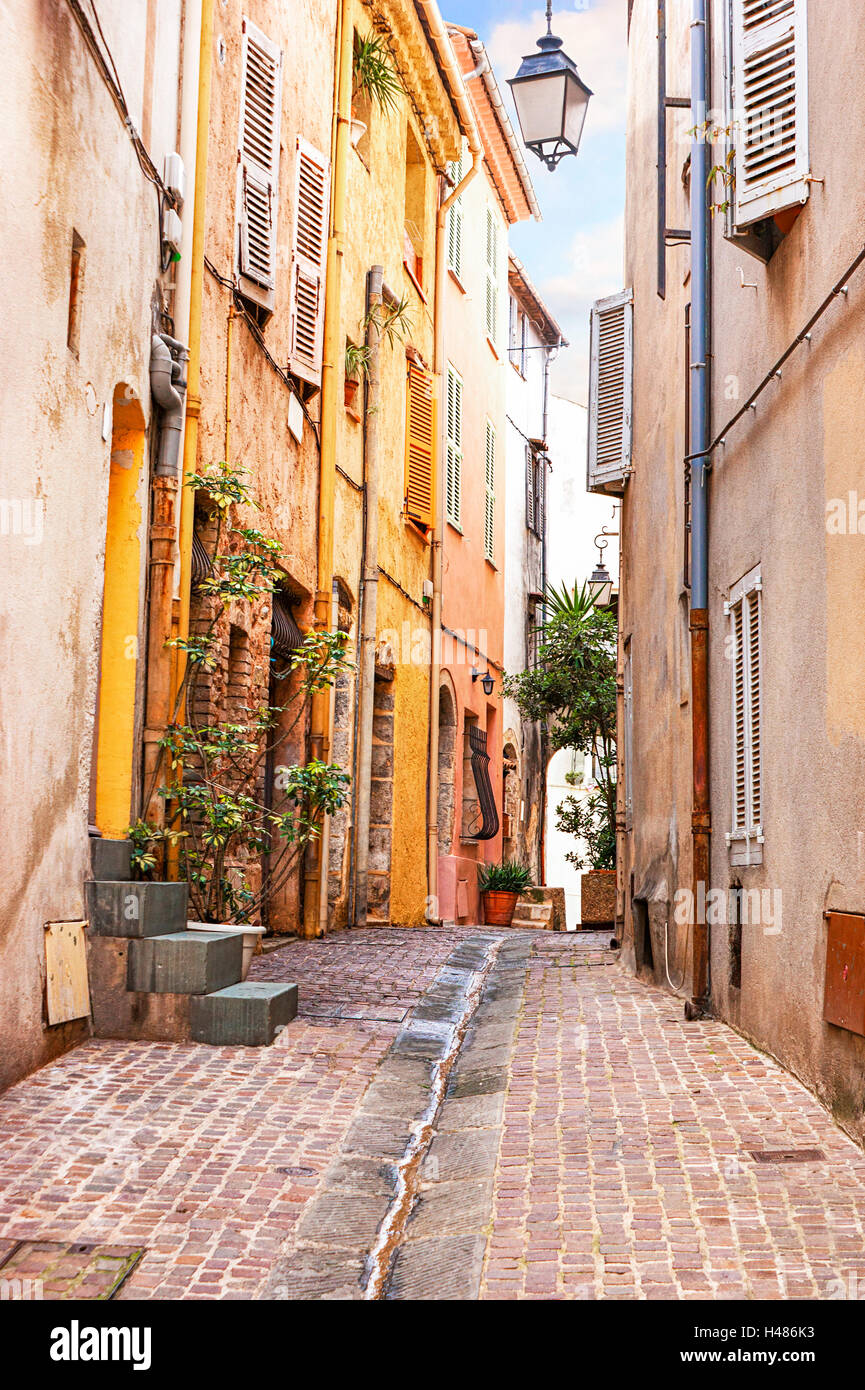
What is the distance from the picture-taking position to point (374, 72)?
1395 centimetres

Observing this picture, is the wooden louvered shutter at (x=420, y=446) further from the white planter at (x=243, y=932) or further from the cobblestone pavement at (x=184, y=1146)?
the cobblestone pavement at (x=184, y=1146)

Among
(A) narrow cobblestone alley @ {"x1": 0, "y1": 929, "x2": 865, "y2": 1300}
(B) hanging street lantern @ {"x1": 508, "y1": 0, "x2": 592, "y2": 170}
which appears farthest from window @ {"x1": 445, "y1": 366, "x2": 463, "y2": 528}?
(A) narrow cobblestone alley @ {"x1": 0, "y1": 929, "x2": 865, "y2": 1300}

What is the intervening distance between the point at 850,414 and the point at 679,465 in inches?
165

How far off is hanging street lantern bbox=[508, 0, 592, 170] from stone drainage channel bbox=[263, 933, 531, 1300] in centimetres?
565

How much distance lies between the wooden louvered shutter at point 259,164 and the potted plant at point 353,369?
2.96m

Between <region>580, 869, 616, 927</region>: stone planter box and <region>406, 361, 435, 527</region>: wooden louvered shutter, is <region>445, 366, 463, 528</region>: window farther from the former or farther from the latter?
<region>580, 869, 616, 927</region>: stone planter box

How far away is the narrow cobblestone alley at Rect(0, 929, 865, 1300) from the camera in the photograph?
402 cm

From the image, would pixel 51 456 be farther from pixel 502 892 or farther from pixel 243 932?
pixel 502 892

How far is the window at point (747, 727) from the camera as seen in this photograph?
7223 mm

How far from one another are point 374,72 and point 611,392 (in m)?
4.06

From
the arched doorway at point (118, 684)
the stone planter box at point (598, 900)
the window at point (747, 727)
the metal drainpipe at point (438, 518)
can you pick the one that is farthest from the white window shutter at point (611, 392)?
the stone planter box at point (598, 900)

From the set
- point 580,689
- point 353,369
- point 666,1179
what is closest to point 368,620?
point 353,369

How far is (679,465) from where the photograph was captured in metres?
9.72

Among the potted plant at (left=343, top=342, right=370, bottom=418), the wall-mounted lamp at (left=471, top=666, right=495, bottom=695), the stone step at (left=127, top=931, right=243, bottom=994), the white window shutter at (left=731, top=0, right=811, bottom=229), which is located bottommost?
the stone step at (left=127, top=931, right=243, bottom=994)
